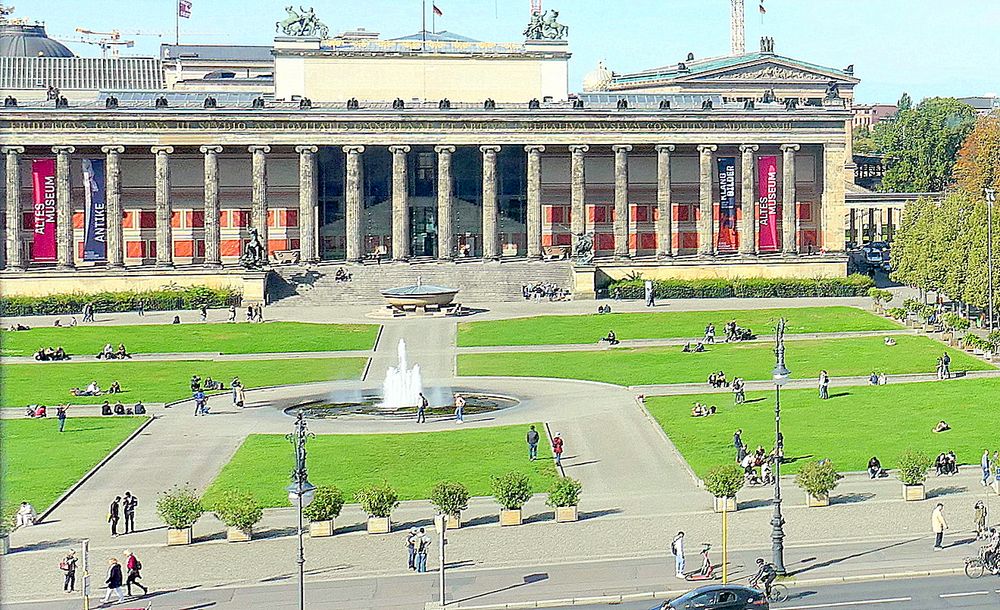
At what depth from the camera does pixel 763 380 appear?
303ft

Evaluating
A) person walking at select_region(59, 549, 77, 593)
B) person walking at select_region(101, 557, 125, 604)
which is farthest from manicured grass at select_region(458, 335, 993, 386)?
person walking at select_region(101, 557, 125, 604)

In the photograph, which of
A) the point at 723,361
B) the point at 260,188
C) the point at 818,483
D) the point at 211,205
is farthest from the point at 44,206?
the point at 818,483

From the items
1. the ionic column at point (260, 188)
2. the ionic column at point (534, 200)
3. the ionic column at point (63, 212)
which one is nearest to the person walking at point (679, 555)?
the ionic column at point (260, 188)

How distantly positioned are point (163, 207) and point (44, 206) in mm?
10570

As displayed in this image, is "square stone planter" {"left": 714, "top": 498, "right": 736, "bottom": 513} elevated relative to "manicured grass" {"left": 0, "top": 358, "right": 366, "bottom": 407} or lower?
lower

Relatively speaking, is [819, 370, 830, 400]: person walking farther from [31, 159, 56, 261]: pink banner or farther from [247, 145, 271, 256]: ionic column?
[31, 159, 56, 261]: pink banner

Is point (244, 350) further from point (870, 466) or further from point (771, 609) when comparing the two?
point (771, 609)

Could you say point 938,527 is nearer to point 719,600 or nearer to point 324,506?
point 719,600

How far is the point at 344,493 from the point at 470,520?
19.6 feet

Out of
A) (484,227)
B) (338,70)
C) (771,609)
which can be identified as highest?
(338,70)

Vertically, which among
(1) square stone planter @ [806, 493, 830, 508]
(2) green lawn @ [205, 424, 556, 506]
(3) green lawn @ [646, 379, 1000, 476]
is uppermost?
(3) green lawn @ [646, 379, 1000, 476]

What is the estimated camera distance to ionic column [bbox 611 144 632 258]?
147 metres

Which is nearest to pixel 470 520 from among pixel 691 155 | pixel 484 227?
pixel 484 227

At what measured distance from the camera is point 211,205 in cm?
14238
